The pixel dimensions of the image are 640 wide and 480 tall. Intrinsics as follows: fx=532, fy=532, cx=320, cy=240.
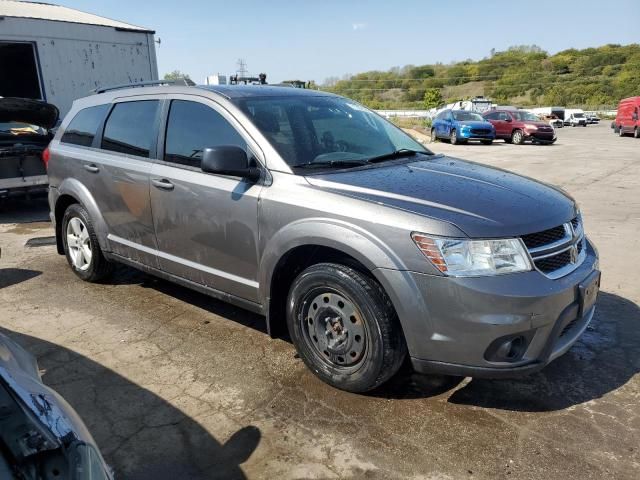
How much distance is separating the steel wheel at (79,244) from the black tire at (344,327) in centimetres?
264

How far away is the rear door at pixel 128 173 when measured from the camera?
13.6 feet

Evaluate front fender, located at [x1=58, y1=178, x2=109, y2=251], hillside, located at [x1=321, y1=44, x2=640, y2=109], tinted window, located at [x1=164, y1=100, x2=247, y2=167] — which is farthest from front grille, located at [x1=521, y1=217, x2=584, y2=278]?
hillside, located at [x1=321, y1=44, x2=640, y2=109]

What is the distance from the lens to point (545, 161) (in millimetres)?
15961

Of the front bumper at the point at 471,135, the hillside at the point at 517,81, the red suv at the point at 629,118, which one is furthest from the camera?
the hillside at the point at 517,81

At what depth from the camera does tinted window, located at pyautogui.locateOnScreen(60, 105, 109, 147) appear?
479cm

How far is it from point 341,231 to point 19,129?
24.7ft

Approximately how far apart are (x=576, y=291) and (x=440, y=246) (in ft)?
2.68

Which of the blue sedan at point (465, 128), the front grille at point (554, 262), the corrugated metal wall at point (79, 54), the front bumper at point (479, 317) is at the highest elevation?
the corrugated metal wall at point (79, 54)

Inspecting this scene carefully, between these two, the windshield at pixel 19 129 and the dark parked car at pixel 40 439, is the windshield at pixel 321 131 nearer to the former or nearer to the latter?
the dark parked car at pixel 40 439

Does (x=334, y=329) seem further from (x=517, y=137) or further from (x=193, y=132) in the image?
(x=517, y=137)

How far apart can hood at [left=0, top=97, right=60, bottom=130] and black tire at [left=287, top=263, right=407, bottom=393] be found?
590 centimetres

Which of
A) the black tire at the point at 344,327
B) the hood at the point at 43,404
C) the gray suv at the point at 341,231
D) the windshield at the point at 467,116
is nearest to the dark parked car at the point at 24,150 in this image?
the gray suv at the point at 341,231

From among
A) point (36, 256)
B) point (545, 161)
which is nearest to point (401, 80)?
point (545, 161)

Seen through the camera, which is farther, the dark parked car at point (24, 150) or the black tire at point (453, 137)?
the black tire at point (453, 137)
